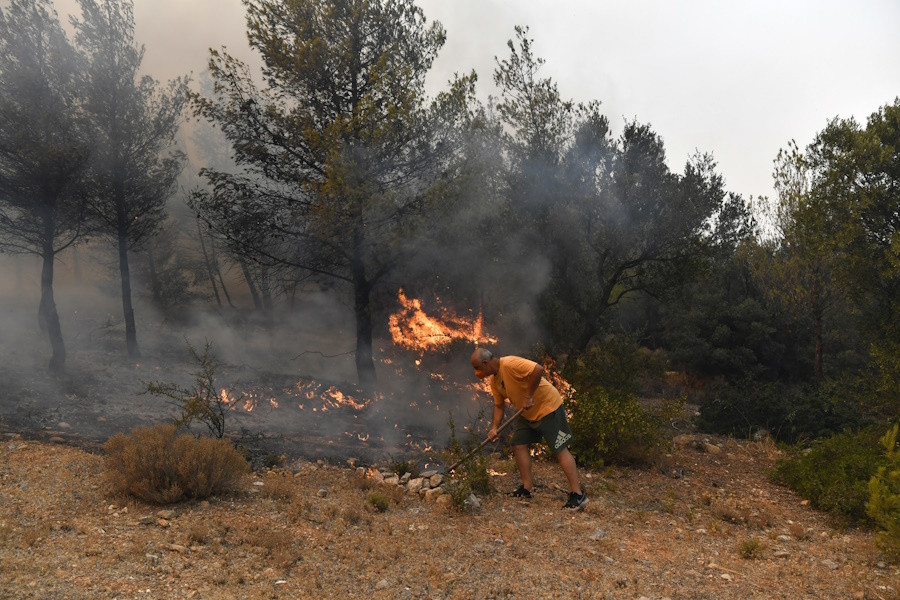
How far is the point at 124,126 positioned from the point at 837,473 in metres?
15.3

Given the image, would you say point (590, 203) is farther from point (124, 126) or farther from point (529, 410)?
point (124, 126)

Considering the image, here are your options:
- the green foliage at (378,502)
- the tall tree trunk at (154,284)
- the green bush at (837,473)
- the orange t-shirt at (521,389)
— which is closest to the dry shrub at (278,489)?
the green foliage at (378,502)

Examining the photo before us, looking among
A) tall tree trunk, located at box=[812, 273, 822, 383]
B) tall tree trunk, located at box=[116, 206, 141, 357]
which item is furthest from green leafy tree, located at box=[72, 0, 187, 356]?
tall tree trunk, located at box=[812, 273, 822, 383]

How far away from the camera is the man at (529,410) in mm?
5395

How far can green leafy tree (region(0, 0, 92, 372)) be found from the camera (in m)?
10.6

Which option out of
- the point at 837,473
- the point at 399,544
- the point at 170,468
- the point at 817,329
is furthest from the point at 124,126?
the point at 817,329

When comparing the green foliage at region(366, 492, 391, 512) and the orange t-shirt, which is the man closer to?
the orange t-shirt

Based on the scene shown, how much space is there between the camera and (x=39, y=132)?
10742 mm

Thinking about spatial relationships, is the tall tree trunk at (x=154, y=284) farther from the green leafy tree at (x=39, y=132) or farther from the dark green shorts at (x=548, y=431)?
the dark green shorts at (x=548, y=431)

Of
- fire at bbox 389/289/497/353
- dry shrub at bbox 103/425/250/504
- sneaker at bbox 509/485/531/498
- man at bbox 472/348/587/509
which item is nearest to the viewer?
dry shrub at bbox 103/425/250/504

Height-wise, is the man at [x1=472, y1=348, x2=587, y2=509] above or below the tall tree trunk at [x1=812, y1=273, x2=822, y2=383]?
below

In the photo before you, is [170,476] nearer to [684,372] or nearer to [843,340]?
[684,372]

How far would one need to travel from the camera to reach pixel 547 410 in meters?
5.54

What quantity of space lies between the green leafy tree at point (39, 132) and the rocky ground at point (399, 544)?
688cm
